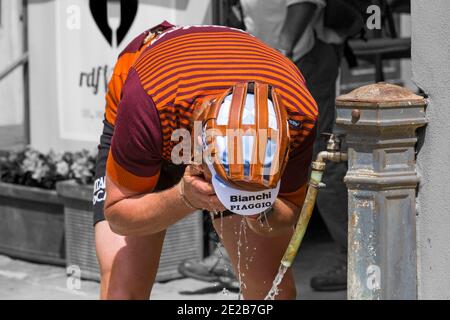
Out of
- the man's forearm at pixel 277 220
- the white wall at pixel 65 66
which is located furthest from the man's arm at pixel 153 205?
the white wall at pixel 65 66

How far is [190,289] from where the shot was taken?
250 inches

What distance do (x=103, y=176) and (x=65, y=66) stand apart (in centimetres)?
328

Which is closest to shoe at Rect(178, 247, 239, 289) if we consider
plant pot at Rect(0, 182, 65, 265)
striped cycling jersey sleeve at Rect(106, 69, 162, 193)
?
plant pot at Rect(0, 182, 65, 265)

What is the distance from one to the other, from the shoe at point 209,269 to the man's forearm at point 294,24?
1303mm

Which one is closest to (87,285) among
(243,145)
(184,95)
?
(184,95)

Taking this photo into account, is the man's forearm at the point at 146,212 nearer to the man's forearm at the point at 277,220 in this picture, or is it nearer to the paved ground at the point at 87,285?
the man's forearm at the point at 277,220

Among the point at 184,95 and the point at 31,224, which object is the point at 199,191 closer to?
the point at 184,95

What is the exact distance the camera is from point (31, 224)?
704 centimetres

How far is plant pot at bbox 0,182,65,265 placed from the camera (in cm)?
690

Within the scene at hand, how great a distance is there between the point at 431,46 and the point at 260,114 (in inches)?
42.9

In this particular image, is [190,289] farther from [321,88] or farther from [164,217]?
[164,217]

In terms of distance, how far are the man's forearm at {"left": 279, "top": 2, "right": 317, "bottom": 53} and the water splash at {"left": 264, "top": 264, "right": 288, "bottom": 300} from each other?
2.59 meters

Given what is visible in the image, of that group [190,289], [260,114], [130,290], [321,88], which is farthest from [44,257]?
[260,114]
